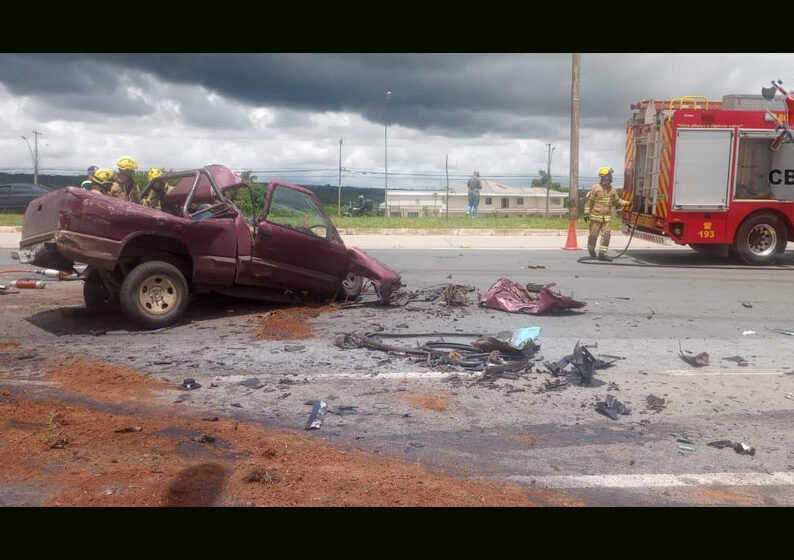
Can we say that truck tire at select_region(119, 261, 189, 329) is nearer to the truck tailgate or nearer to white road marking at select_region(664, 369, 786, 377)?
the truck tailgate

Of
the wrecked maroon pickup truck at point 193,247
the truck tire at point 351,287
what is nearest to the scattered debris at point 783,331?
the wrecked maroon pickup truck at point 193,247

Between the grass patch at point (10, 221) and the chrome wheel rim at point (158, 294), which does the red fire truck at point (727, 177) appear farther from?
the grass patch at point (10, 221)

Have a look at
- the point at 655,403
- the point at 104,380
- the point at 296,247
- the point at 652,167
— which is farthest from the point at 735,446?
the point at 652,167

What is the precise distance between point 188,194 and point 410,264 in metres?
5.97

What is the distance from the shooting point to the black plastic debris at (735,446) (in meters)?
4.30

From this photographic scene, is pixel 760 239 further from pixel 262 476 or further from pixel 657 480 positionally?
pixel 262 476

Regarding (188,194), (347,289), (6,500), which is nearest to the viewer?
(6,500)

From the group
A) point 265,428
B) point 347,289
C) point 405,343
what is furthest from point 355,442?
point 347,289

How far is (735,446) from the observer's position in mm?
4383

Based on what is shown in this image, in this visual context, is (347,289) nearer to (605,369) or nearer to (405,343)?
(405,343)

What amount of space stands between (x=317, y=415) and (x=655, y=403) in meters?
2.60

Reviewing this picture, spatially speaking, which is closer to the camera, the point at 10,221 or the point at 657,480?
the point at 657,480

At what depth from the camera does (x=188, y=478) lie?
370cm

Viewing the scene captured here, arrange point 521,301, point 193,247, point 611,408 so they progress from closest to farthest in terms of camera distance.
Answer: point 611,408
point 193,247
point 521,301
